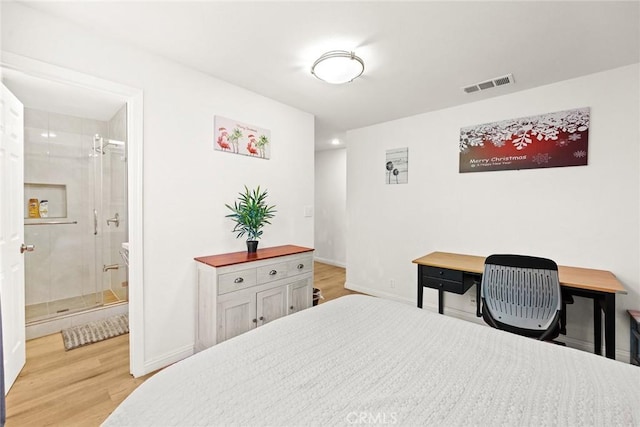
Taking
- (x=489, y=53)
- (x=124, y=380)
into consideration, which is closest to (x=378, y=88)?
(x=489, y=53)

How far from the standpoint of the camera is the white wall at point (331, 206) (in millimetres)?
5773

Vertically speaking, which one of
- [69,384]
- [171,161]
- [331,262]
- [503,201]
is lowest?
[69,384]

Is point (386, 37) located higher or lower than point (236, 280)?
higher

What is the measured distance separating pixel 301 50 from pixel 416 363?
2.18 meters

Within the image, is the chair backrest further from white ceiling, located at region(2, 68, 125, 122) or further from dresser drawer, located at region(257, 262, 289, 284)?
white ceiling, located at region(2, 68, 125, 122)

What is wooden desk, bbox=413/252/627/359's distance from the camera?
197 cm

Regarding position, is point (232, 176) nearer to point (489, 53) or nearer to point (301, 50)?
point (301, 50)

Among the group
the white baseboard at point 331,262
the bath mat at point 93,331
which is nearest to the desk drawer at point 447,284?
the white baseboard at point 331,262

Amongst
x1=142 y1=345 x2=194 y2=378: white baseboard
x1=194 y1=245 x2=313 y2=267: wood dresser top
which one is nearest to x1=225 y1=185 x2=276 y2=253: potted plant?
x1=194 y1=245 x2=313 y2=267: wood dresser top

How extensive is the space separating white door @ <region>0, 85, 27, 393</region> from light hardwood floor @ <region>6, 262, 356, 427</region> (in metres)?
0.15

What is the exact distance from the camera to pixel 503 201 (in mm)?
2961

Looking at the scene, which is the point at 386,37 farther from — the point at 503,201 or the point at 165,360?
the point at 165,360

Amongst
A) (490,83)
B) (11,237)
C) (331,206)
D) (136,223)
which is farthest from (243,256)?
(331,206)

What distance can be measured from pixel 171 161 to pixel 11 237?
118 centimetres
